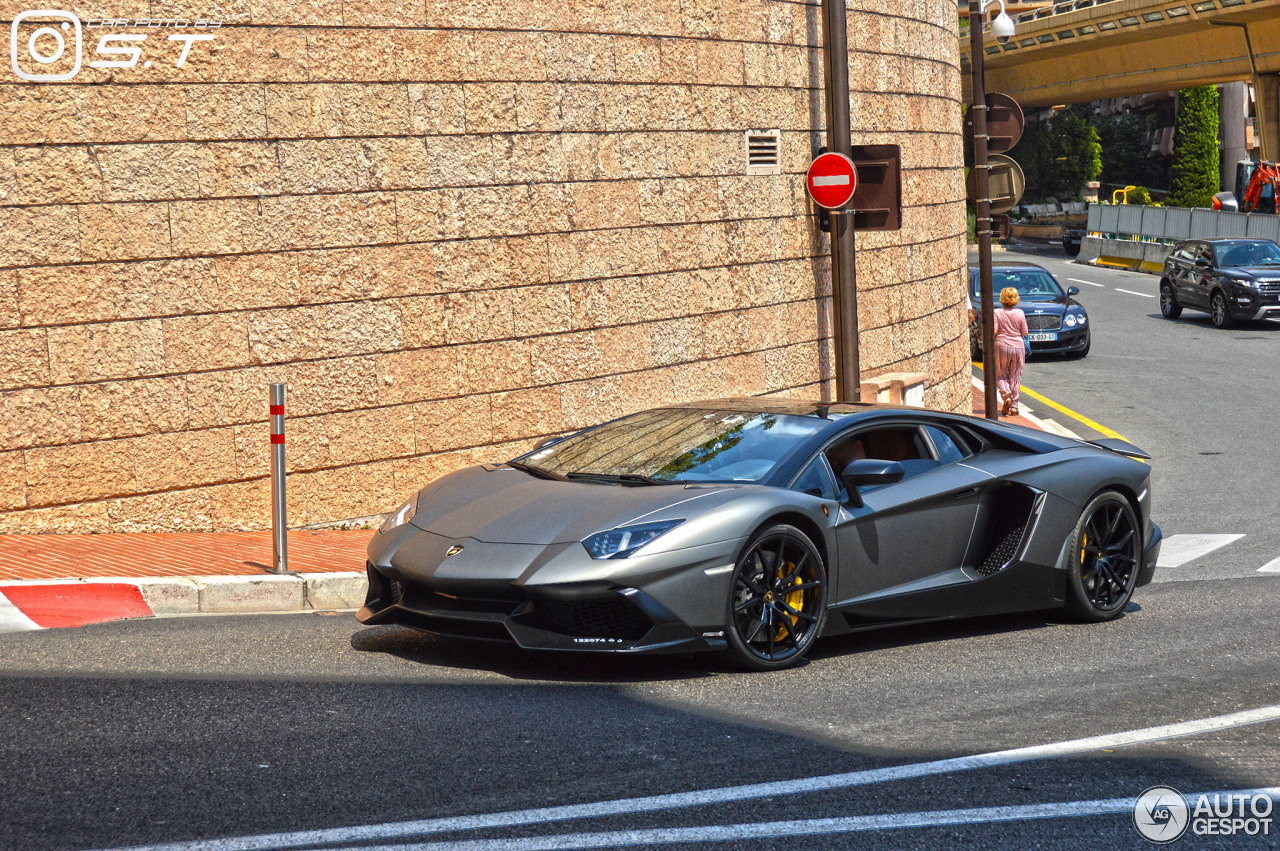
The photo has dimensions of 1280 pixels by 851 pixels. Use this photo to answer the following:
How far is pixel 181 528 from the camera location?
927cm

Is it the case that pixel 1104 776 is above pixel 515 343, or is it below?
below

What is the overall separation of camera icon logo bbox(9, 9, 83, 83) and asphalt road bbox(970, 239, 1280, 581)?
752cm

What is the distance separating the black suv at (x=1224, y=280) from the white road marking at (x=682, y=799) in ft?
82.5

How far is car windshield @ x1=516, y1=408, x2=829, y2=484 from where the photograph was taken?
6.57 meters

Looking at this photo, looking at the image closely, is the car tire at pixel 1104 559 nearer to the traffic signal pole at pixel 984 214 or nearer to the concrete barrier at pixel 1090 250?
the traffic signal pole at pixel 984 214

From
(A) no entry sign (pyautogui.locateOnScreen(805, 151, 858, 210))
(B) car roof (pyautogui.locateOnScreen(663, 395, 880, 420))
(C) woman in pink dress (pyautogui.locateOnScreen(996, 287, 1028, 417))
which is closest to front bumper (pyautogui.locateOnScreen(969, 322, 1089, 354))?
(C) woman in pink dress (pyautogui.locateOnScreen(996, 287, 1028, 417))

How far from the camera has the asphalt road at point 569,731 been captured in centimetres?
418

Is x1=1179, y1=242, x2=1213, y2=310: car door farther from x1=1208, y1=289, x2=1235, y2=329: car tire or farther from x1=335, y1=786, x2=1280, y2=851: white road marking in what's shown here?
x1=335, y1=786, x2=1280, y2=851: white road marking

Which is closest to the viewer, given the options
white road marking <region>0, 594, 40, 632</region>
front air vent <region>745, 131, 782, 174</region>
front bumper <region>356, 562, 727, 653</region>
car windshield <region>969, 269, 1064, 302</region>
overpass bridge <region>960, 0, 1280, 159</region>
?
front bumper <region>356, 562, 727, 653</region>

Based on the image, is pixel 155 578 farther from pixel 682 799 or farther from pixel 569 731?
pixel 682 799

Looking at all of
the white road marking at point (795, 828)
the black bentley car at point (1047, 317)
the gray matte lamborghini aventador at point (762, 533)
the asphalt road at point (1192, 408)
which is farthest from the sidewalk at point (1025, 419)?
the white road marking at point (795, 828)

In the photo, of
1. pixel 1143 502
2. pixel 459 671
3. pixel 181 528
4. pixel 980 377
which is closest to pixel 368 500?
pixel 181 528

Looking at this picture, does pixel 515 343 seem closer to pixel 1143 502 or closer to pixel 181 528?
pixel 181 528

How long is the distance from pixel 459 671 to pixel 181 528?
3895 mm
